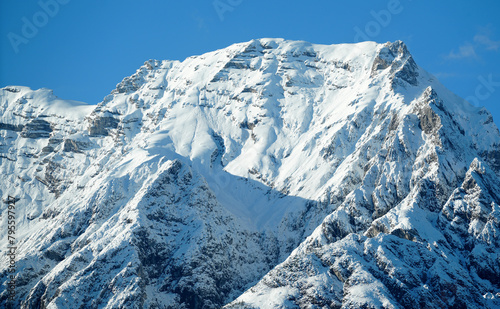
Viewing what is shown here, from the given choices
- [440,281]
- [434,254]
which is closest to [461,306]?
[440,281]

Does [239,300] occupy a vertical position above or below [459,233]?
below

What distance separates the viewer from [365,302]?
6531 inches

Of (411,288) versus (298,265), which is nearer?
(411,288)

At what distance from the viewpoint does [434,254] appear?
185 m

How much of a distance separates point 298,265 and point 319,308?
19.8m

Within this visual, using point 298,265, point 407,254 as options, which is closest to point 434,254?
point 407,254

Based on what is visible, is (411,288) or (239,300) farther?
(239,300)

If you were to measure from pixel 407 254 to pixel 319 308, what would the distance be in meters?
29.8

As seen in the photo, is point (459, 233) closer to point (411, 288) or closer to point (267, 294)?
point (411, 288)

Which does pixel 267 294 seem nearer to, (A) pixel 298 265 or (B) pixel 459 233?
(A) pixel 298 265

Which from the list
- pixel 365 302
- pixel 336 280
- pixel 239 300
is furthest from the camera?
pixel 239 300

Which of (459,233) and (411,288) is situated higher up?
(459,233)

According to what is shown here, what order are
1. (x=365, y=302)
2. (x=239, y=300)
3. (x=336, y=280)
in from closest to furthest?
1. (x=365, y=302)
2. (x=336, y=280)
3. (x=239, y=300)

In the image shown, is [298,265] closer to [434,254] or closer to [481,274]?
[434,254]
